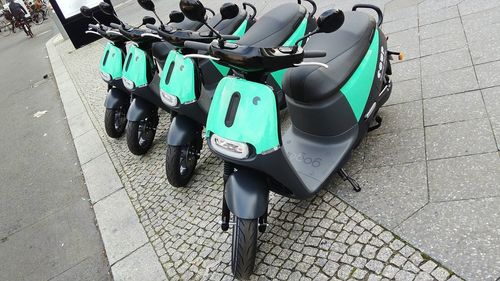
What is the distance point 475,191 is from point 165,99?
2.40 metres

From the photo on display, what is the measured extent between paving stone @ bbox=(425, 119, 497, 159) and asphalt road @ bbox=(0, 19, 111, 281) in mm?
2582

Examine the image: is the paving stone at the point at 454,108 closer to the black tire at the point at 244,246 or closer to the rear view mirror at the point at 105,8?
the black tire at the point at 244,246

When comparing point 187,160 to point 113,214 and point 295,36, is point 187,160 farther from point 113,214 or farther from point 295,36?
point 295,36

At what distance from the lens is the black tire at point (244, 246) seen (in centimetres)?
243

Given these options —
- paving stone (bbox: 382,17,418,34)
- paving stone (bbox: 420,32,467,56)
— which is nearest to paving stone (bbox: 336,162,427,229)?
paving stone (bbox: 420,32,467,56)

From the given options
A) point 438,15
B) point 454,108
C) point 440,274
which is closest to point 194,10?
point 440,274

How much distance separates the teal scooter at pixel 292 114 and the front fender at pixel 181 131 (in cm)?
90

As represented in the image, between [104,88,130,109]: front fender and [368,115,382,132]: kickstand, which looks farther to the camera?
[104,88,130,109]: front fender

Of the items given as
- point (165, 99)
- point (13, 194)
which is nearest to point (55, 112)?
point (13, 194)

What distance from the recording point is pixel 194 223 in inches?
129

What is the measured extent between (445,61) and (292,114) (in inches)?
71.7

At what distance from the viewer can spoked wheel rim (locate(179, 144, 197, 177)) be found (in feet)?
12.0

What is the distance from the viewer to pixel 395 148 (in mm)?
3172

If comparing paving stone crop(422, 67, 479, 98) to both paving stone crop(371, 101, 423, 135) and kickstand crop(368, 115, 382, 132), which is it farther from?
kickstand crop(368, 115, 382, 132)
